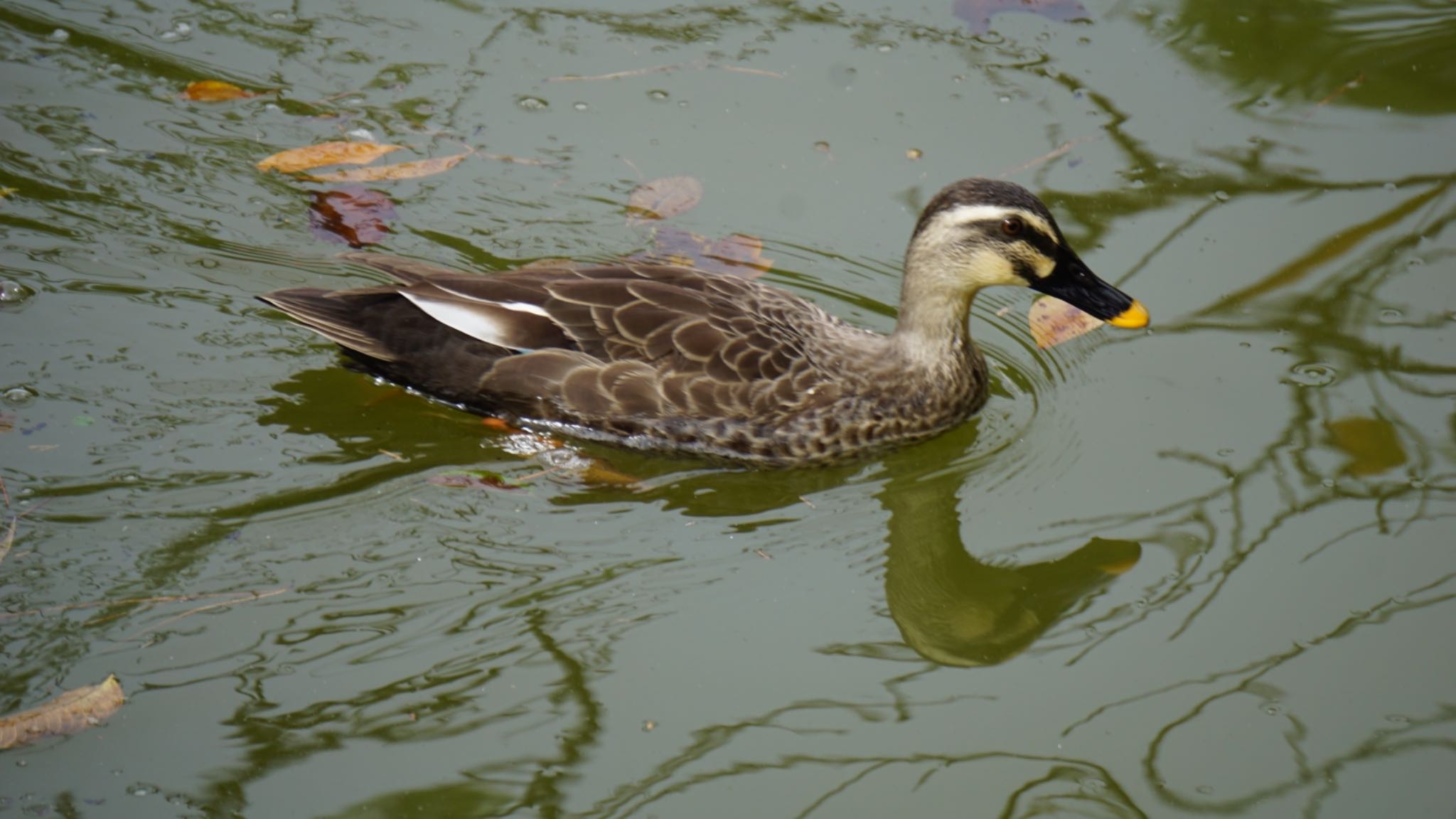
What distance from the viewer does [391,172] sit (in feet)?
24.2

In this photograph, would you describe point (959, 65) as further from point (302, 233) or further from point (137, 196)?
point (137, 196)

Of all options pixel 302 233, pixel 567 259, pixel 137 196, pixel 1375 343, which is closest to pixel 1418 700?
pixel 1375 343

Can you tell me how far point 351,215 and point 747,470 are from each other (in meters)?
2.60

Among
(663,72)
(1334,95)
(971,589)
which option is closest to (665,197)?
(663,72)

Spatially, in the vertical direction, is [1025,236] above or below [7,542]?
above

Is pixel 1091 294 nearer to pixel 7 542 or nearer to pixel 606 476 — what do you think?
pixel 606 476

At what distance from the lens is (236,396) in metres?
6.12

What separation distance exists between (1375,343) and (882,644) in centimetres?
284

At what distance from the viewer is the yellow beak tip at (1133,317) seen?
5.86m

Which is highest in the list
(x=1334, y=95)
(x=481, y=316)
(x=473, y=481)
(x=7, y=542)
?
(x=1334, y=95)

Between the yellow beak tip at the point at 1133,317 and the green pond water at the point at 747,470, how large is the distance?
457 millimetres

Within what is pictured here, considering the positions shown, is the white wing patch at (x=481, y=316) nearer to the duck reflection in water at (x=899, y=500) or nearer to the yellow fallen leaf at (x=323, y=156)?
the duck reflection in water at (x=899, y=500)

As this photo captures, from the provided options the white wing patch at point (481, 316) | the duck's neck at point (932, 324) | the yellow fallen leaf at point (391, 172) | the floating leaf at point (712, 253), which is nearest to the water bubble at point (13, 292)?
the yellow fallen leaf at point (391, 172)

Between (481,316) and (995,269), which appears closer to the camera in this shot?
(995,269)
